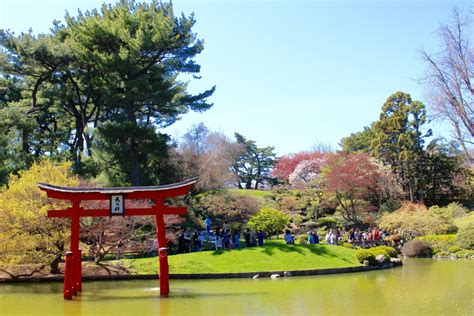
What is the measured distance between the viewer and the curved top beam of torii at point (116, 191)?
15367 millimetres

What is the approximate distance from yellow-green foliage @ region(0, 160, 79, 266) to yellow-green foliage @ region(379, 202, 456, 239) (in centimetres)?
2428

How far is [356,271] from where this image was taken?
2177cm

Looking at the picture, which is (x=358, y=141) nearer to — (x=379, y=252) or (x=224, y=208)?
(x=224, y=208)

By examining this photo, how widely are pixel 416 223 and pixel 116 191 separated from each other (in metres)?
25.3

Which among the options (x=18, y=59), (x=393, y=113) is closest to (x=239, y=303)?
(x=18, y=59)

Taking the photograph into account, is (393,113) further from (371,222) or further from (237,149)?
(237,149)

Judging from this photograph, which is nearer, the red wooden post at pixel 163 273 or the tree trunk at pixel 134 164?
the red wooden post at pixel 163 273

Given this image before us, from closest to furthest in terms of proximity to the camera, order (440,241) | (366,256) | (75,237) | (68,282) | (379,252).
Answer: (68,282)
(75,237)
(366,256)
(379,252)
(440,241)

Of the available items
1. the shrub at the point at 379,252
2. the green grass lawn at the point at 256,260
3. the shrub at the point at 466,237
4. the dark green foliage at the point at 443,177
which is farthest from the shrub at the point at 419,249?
the dark green foliage at the point at 443,177

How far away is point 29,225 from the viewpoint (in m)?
18.3

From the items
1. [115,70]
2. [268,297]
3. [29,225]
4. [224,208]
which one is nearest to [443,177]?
[224,208]

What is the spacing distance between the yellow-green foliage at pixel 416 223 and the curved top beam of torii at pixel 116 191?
23447mm

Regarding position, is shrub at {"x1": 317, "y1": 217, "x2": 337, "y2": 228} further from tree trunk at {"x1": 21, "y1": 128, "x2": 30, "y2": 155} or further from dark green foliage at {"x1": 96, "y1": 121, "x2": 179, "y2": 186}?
tree trunk at {"x1": 21, "y1": 128, "x2": 30, "y2": 155}

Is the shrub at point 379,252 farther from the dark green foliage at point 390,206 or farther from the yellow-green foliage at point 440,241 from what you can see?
the dark green foliage at point 390,206
